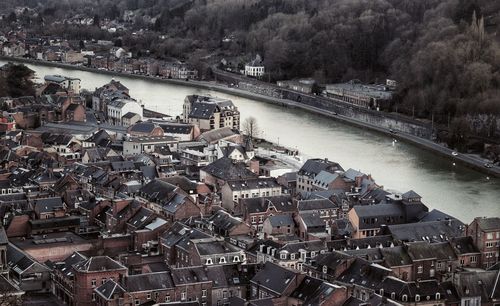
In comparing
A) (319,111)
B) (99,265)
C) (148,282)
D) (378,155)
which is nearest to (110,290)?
(148,282)

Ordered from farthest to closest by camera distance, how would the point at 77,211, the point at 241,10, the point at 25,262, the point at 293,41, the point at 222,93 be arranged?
the point at 241,10, the point at 293,41, the point at 222,93, the point at 77,211, the point at 25,262

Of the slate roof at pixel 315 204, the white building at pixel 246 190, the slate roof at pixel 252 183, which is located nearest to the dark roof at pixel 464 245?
the slate roof at pixel 315 204

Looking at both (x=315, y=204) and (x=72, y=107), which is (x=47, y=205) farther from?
(x=72, y=107)

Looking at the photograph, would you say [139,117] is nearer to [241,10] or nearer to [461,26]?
[461,26]

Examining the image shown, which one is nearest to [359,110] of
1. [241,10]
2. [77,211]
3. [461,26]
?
[461,26]

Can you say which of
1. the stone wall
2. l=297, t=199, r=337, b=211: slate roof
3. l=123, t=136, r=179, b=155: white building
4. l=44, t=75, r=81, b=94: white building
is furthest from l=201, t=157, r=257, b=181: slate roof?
l=44, t=75, r=81, b=94: white building

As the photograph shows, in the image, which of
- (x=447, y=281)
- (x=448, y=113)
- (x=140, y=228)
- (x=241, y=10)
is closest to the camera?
(x=447, y=281)
